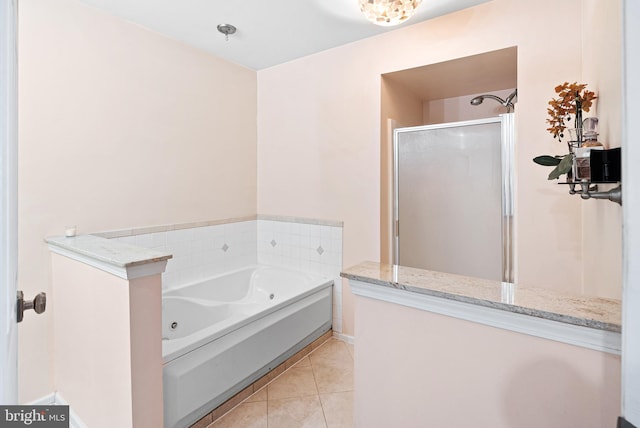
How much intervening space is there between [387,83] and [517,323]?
85.5 inches

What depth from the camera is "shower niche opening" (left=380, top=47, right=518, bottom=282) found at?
80.5 inches

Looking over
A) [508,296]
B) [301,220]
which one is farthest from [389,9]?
[301,220]

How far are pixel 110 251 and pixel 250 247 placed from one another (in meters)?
1.77

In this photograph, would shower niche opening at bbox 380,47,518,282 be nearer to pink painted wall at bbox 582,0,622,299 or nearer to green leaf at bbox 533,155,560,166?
pink painted wall at bbox 582,0,622,299

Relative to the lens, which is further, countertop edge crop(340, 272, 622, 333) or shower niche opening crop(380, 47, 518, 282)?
shower niche opening crop(380, 47, 518, 282)

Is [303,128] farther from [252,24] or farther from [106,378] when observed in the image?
[106,378]

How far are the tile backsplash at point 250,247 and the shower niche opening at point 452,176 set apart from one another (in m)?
0.55

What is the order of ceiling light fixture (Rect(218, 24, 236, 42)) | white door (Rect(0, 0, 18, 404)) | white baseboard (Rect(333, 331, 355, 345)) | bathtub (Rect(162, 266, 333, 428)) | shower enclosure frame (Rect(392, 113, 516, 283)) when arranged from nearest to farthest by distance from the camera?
white door (Rect(0, 0, 18, 404)), bathtub (Rect(162, 266, 333, 428)), shower enclosure frame (Rect(392, 113, 516, 283)), ceiling light fixture (Rect(218, 24, 236, 42)), white baseboard (Rect(333, 331, 355, 345))

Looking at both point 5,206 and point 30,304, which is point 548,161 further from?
point 30,304

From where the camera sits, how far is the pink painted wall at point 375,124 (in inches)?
71.9

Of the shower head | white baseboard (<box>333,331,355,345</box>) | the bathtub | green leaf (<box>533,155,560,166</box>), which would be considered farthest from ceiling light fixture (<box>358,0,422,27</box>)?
white baseboard (<box>333,331,355,345</box>)

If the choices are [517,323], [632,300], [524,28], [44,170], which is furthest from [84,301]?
[524,28]

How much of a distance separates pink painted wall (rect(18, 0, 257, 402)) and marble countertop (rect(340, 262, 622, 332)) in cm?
188

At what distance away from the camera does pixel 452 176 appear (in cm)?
222
